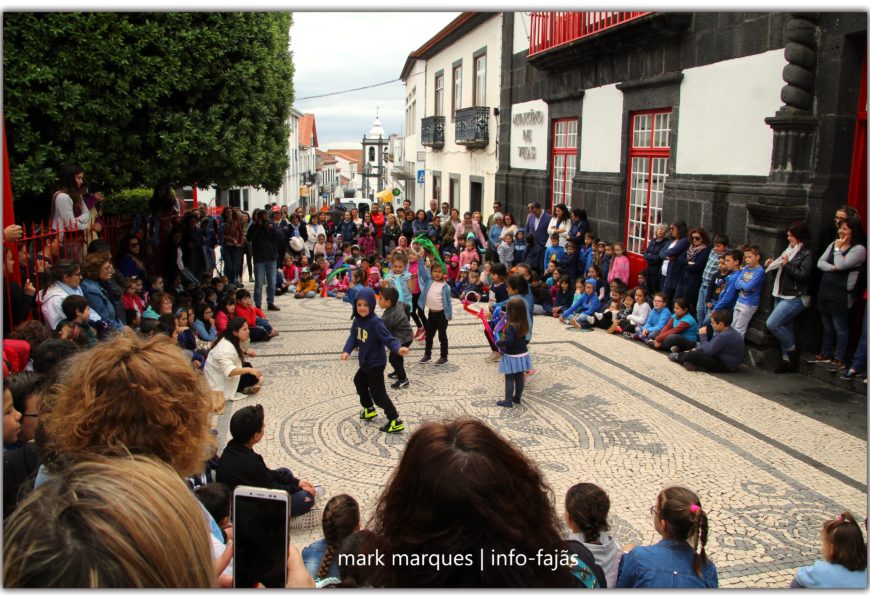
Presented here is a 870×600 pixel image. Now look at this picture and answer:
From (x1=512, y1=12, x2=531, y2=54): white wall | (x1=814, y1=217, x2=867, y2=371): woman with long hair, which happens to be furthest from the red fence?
(x1=512, y1=12, x2=531, y2=54): white wall

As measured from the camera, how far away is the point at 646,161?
1261 centimetres

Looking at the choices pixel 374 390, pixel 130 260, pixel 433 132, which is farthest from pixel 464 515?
pixel 433 132

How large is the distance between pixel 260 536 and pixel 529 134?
16541 mm

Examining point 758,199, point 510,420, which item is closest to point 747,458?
point 510,420

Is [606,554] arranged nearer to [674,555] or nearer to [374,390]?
[674,555]

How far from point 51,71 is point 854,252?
29.9ft

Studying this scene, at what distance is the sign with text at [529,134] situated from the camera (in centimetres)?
1694

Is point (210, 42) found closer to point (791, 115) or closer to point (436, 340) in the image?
point (436, 340)

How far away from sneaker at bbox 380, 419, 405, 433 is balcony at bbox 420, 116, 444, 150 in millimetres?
20208

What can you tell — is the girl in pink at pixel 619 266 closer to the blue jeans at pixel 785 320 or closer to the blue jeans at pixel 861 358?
the blue jeans at pixel 785 320

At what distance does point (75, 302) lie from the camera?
6523 mm

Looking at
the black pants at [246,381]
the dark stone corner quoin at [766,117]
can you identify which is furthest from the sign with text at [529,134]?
the black pants at [246,381]

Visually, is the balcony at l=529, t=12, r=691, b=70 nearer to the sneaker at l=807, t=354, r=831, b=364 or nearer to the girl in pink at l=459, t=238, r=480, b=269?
the girl in pink at l=459, t=238, r=480, b=269

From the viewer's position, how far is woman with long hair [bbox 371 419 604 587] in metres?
1.85
